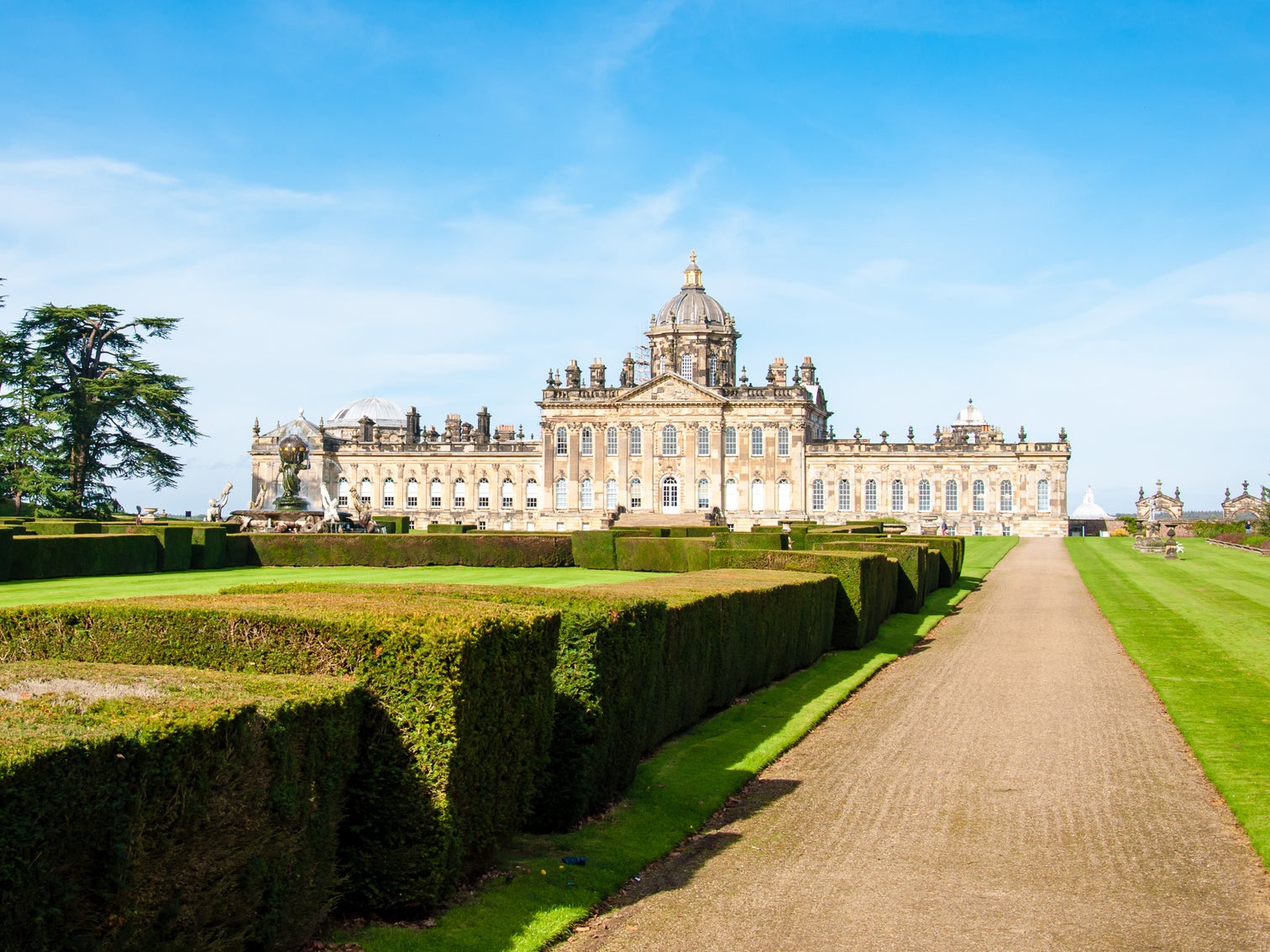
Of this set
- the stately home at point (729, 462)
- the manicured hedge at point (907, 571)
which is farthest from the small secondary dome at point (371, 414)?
the manicured hedge at point (907, 571)

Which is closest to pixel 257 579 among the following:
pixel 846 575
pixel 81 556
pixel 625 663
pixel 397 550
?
pixel 81 556

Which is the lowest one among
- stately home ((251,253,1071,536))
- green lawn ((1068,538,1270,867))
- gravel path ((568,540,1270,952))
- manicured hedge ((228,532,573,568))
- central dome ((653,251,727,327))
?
gravel path ((568,540,1270,952))

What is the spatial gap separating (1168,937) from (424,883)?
4.32 meters

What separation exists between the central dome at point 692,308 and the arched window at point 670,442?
856cm

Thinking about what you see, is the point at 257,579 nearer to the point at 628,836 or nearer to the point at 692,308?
the point at 628,836

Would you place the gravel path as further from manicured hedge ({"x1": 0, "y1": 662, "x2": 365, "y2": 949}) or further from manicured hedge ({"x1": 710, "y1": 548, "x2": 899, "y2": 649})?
manicured hedge ({"x1": 710, "y1": 548, "x2": 899, "y2": 649})

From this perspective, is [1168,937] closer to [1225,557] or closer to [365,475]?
[1225,557]

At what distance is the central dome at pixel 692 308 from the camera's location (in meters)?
80.0

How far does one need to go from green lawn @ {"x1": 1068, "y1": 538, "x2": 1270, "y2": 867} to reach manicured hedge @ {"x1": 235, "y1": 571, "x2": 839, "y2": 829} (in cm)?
479

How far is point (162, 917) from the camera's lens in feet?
16.0

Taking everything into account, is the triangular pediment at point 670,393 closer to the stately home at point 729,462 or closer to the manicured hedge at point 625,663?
the stately home at point 729,462

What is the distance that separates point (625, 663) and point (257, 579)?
2005 centimetres

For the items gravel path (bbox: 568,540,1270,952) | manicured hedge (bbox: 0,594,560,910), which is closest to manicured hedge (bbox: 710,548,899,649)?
gravel path (bbox: 568,540,1270,952)

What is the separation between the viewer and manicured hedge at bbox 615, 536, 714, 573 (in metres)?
33.7
